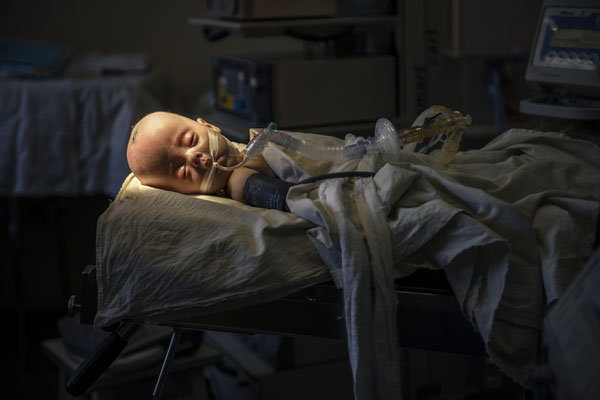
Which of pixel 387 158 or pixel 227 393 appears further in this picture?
pixel 227 393

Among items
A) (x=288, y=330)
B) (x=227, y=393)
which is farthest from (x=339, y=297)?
(x=227, y=393)

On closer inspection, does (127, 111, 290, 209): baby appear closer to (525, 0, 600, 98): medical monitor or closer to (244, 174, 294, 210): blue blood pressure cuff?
(244, 174, 294, 210): blue blood pressure cuff

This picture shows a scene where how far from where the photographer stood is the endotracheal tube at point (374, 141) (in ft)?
4.12

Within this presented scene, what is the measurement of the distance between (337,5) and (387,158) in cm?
120

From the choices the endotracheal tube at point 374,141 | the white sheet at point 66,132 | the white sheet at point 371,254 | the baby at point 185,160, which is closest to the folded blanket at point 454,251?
the white sheet at point 371,254

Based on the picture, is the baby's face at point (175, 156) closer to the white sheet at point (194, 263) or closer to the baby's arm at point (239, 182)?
the baby's arm at point (239, 182)

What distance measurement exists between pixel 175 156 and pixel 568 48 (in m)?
0.89

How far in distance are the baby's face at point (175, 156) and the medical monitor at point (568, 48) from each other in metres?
0.76

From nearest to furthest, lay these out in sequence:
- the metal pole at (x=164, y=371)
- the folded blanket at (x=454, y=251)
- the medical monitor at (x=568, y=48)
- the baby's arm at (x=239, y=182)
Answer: the folded blanket at (x=454, y=251)
the metal pole at (x=164, y=371)
the baby's arm at (x=239, y=182)
the medical monitor at (x=568, y=48)

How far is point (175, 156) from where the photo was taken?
4.53ft

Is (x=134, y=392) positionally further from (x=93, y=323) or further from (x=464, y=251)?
(x=464, y=251)

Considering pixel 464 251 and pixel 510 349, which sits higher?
pixel 464 251

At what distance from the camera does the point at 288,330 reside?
43.4 inches

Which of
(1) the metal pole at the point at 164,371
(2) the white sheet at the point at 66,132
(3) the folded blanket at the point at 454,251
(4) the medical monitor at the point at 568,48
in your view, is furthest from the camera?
(2) the white sheet at the point at 66,132
